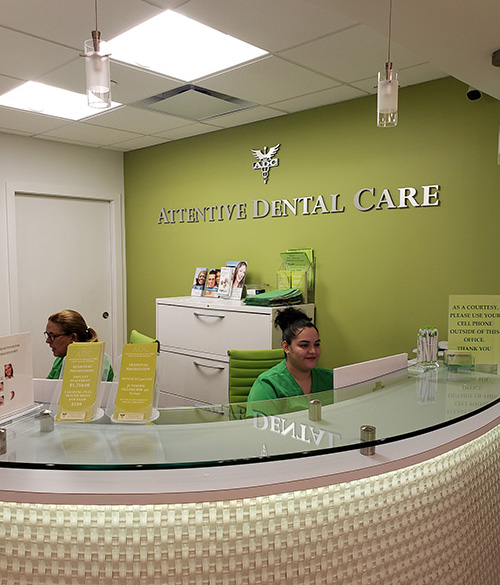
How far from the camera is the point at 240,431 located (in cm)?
142

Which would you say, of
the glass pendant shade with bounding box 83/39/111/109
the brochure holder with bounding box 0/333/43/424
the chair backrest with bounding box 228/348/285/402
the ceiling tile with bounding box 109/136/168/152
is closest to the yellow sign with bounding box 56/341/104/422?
the brochure holder with bounding box 0/333/43/424

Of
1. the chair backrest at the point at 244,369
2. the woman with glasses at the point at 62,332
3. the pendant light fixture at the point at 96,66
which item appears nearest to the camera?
the pendant light fixture at the point at 96,66

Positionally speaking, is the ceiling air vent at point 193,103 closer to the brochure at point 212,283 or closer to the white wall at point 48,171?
the brochure at point 212,283

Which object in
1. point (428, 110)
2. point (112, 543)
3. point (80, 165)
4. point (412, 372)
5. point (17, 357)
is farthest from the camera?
point (80, 165)

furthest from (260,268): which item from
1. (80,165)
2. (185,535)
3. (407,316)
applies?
(185,535)

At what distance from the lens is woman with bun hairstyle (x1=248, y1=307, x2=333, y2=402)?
2.56 metres

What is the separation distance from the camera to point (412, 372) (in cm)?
214

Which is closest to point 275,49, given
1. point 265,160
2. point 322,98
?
point 322,98

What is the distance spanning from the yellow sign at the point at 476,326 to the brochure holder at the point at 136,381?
4.15ft

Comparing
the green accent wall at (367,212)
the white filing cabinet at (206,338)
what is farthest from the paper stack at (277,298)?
the green accent wall at (367,212)

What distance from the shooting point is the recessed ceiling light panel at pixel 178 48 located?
8.91 feet

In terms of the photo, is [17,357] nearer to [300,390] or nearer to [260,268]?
[300,390]

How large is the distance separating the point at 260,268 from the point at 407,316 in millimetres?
1391

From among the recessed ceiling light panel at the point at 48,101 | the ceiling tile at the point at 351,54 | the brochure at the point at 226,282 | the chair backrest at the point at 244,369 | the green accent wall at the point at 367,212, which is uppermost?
the recessed ceiling light panel at the point at 48,101
